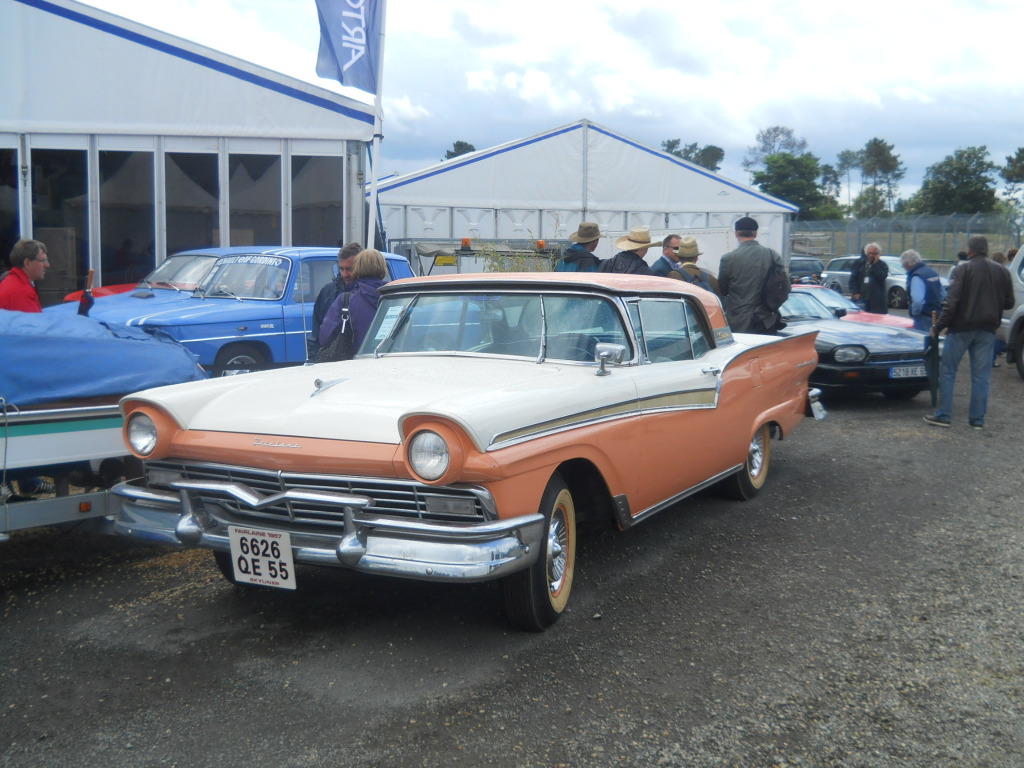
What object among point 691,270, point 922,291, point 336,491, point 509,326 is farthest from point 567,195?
point 336,491

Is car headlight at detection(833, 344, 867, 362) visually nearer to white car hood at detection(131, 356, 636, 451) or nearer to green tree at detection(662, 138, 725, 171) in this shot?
white car hood at detection(131, 356, 636, 451)

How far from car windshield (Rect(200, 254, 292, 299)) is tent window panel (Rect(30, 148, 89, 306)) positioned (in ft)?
12.2

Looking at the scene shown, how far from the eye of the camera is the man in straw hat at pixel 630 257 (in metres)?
7.47

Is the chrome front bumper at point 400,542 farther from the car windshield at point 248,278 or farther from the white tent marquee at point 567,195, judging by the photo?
the white tent marquee at point 567,195

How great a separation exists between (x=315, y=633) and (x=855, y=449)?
5.47m

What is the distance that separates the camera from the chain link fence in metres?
29.1

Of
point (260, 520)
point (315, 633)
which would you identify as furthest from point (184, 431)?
point (315, 633)

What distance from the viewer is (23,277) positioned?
19.4ft

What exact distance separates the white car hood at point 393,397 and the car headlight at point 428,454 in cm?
10

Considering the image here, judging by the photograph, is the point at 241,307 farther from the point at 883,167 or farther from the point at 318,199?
the point at 883,167

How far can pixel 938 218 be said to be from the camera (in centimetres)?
3044

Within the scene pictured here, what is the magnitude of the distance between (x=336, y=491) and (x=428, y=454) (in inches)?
17.9

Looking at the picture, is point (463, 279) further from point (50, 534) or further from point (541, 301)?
point (50, 534)

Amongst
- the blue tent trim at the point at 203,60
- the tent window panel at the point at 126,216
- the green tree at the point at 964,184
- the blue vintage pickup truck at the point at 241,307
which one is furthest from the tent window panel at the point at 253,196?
the green tree at the point at 964,184
